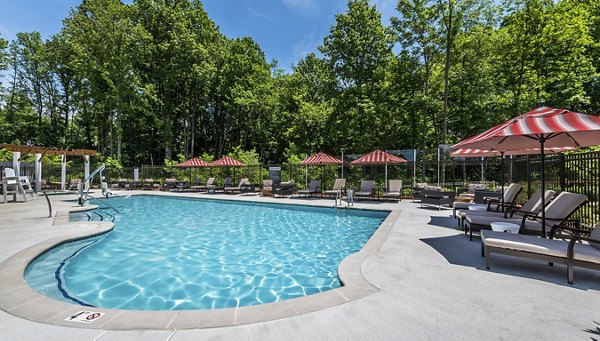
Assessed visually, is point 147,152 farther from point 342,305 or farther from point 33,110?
point 342,305

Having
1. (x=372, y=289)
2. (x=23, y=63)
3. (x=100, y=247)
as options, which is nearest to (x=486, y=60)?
(x=372, y=289)

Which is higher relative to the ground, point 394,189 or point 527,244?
point 394,189

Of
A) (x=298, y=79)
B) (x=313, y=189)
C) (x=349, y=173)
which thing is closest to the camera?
(x=313, y=189)

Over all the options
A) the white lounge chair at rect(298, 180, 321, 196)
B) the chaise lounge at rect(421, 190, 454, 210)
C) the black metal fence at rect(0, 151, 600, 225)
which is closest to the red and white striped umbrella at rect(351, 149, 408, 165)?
the black metal fence at rect(0, 151, 600, 225)

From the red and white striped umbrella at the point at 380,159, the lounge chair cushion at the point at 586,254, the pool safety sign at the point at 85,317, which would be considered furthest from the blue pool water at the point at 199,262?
the red and white striped umbrella at the point at 380,159

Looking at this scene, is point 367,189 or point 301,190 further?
point 301,190

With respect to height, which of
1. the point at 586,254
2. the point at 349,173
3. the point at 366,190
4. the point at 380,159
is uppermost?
the point at 380,159

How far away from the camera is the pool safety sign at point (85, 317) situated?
7.86ft

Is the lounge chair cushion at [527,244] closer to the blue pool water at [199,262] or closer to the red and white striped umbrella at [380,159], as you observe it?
the blue pool water at [199,262]

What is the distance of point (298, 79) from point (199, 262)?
28.5 metres

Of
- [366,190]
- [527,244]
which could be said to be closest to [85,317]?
[527,244]

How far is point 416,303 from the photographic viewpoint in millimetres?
2689

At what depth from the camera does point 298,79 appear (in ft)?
101

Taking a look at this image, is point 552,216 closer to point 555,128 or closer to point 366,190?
point 555,128
